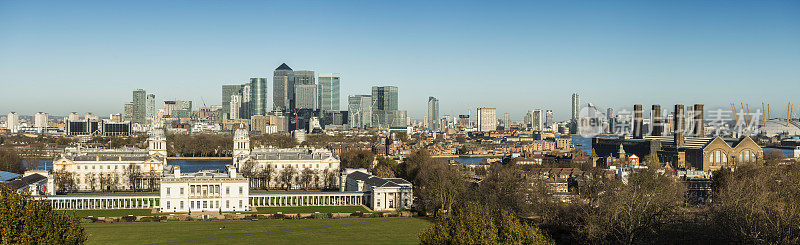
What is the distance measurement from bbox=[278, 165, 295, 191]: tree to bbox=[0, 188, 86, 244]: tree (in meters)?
→ 33.6

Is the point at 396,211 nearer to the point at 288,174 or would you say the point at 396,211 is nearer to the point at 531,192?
the point at 531,192

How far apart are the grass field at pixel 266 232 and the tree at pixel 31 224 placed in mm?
7363

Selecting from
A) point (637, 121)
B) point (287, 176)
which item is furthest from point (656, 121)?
point (287, 176)

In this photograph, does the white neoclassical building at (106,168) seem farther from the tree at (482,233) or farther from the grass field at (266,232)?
the tree at (482,233)

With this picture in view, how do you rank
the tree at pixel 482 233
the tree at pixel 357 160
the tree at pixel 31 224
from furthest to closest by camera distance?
the tree at pixel 357 160 < the tree at pixel 482 233 < the tree at pixel 31 224

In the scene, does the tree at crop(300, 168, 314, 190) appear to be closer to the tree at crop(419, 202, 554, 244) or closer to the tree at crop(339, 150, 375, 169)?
the tree at crop(339, 150, 375, 169)

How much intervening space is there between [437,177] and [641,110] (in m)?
58.8

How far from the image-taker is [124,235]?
33.8 m

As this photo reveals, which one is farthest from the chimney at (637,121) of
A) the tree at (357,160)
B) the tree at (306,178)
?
the tree at (306,178)

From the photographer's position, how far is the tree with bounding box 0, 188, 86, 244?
21.2 metres

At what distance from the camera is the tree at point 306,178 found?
194 ft

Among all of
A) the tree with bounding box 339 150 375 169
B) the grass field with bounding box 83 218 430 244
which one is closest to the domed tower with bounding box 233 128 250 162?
the tree with bounding box 339 150 375 169

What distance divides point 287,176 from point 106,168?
14.2 meters

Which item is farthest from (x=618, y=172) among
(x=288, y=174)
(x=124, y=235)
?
(x=124, y=235)
